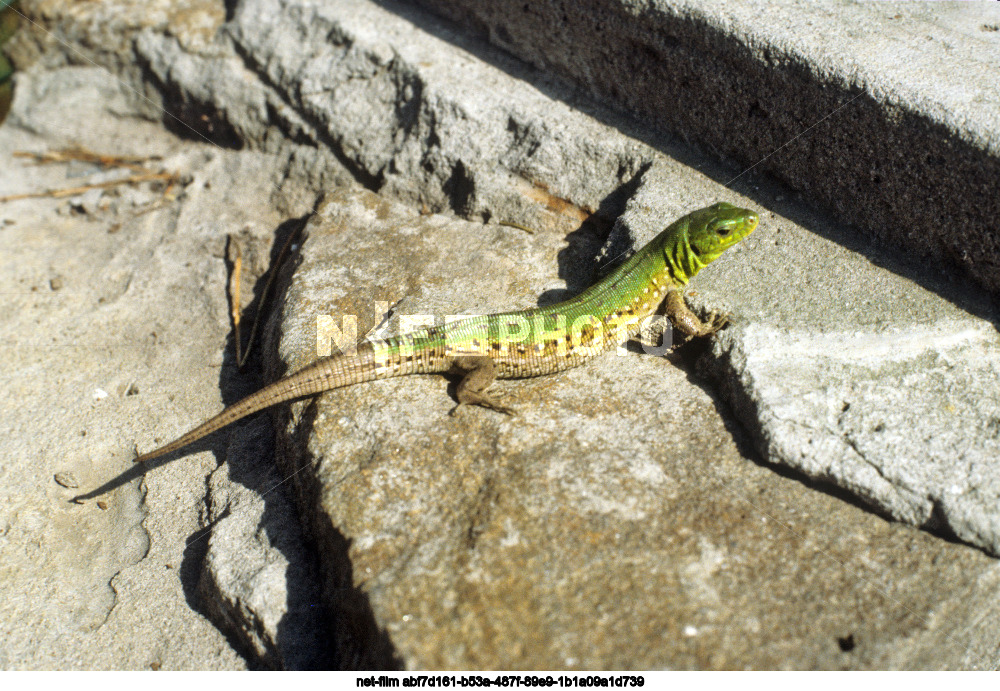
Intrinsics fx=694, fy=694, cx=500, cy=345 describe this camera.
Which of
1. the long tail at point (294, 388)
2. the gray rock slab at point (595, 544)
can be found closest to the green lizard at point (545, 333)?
the long tail at point (294, 388)

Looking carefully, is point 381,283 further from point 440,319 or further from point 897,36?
point 897,36

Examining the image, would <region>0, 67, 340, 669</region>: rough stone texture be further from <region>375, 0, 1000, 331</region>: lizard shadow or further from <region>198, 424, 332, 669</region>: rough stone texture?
<region>375, 0, 1000, 331</region>: lizard shadow

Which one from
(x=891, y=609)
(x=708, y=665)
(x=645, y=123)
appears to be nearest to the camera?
(x=708, y=665)

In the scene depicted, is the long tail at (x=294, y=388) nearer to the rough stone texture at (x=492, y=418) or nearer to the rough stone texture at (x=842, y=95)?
the rough stone texture at (x=492, y=418)

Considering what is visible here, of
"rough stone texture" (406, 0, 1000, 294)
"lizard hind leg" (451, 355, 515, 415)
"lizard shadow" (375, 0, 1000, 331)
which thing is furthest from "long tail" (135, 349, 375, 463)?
"rough stone texture" (406, 0, 1000, 294)

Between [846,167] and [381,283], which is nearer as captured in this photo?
[846,167]

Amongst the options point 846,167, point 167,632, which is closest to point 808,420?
point 846,167

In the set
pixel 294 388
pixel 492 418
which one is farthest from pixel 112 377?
pixel 492 418
